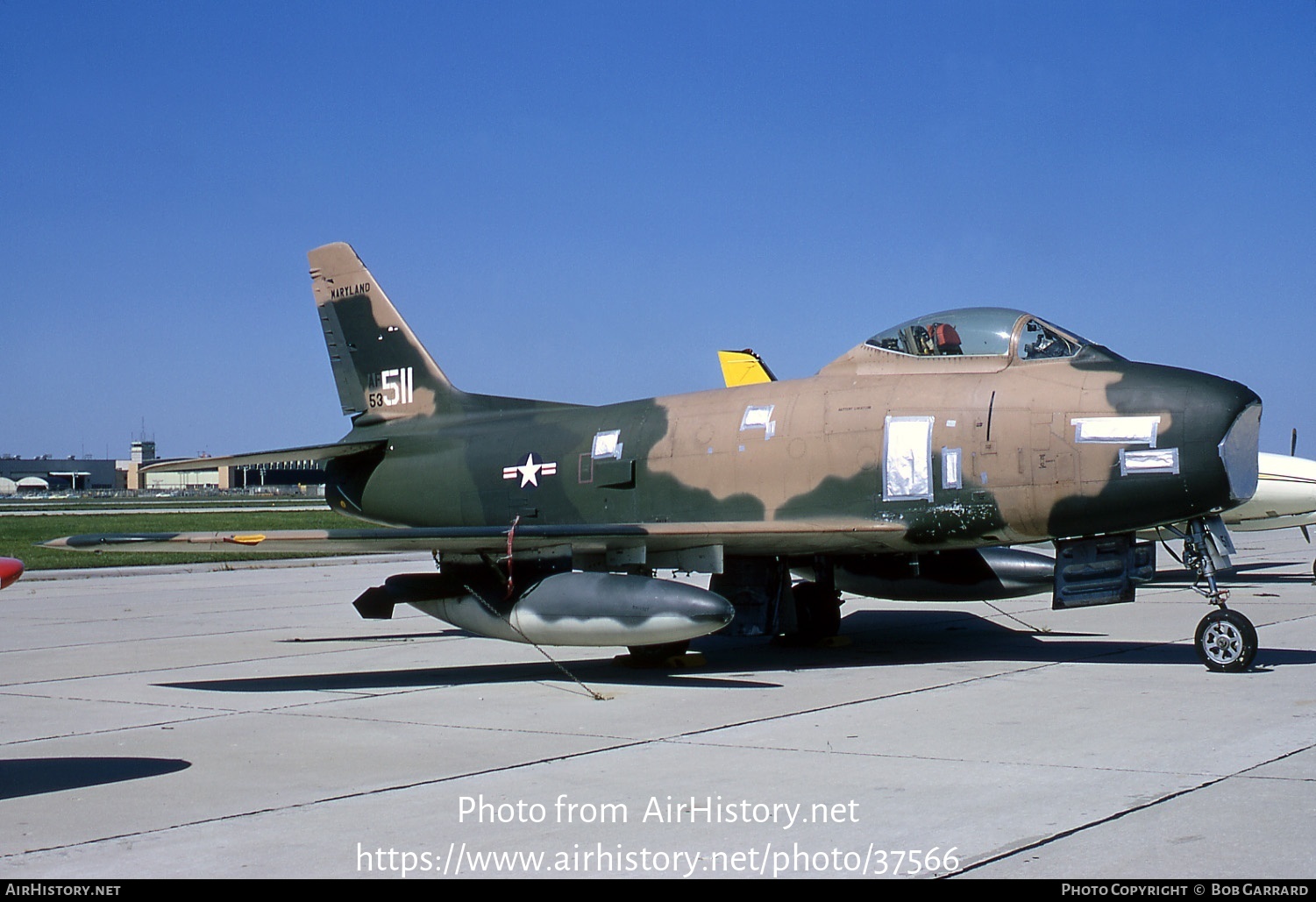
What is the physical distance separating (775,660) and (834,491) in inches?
73.7

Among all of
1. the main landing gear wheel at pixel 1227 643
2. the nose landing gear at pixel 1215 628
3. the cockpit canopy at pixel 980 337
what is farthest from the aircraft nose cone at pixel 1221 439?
the cockpit canopy at pixel 980 337

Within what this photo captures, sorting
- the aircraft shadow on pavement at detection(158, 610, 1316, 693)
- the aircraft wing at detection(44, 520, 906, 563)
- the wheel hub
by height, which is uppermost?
the aircraft wing at detection(44, 520, 906, 563)

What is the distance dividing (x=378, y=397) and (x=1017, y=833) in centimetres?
1100

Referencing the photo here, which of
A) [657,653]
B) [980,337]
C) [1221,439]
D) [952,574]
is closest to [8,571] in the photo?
[657,653]

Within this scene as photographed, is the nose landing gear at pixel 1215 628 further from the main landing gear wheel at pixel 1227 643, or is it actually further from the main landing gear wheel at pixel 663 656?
the main landing gear wheel at pixel 663 656

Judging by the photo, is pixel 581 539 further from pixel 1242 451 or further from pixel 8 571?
pixel 1242 451

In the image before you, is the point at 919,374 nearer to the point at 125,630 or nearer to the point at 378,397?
the point at 378,397

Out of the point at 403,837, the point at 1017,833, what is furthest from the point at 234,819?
the point at 1017,833

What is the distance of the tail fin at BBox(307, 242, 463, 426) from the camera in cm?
1448

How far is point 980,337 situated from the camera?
34.5 feet

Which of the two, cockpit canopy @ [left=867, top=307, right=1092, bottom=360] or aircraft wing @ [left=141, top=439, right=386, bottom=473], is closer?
cockpit canopy @ [left=867, top=307, right=1092, bottom=360]

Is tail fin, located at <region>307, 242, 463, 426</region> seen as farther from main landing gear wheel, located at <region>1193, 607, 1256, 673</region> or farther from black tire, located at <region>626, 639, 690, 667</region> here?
main landing gear wheel, located at <region>1193, 607, 1256, 673</region>

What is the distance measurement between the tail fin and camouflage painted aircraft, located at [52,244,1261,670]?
2.36 meters

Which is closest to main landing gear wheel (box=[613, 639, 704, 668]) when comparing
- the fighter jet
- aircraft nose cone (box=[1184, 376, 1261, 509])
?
the fighter jet
